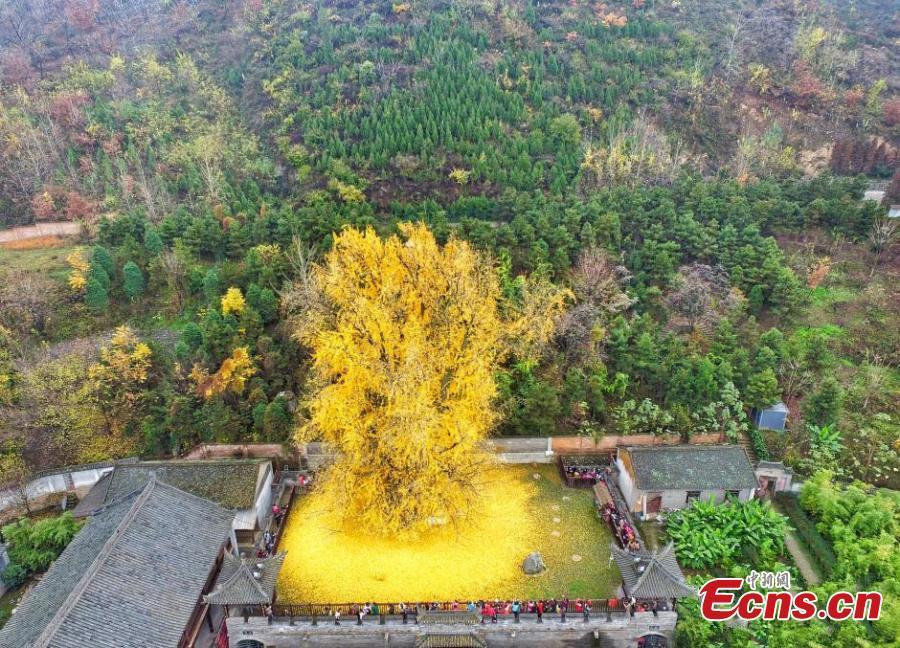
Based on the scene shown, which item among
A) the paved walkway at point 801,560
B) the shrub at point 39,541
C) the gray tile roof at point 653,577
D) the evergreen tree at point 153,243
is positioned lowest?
the paved walkway at point 801,560

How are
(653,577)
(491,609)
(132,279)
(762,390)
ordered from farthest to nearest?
(132,279) → (762,390) → (491,609) → (653,577)

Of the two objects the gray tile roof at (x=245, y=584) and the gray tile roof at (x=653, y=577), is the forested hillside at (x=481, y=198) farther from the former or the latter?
the gray tile roof at (x=653, y=577)

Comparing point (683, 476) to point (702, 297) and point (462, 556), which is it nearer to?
point (462, 556)

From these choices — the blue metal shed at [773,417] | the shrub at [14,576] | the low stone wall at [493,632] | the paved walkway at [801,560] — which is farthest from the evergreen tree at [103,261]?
the paved walkway at [801,560]

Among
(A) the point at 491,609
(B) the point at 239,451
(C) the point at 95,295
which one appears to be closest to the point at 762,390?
(A) the point at 491,609

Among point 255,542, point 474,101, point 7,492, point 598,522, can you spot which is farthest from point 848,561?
point 474,101

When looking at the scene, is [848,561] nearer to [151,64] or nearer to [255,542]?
[255,542]
